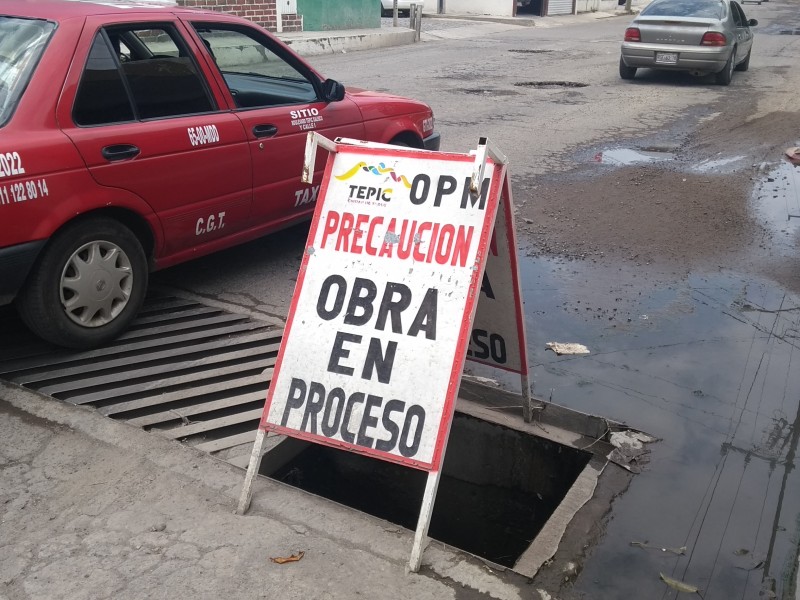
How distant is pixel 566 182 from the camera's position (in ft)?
28.6

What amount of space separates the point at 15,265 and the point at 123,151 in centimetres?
88

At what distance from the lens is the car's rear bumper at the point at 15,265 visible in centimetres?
419

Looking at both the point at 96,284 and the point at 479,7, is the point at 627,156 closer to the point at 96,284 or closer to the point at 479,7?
the point at 96,284

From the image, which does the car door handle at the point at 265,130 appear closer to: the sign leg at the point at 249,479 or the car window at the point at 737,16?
the sign leg at the point at 249,479

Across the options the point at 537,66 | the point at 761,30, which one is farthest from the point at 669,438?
the point at 761,30

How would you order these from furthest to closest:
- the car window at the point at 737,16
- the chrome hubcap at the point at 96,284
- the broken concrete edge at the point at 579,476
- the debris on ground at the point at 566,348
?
the car window at the point at 737,16 → the debris on ground at the point at 566,348 → the chrome hubcap at the point at 96,284 → the broken concrete edge at the point at 579,476

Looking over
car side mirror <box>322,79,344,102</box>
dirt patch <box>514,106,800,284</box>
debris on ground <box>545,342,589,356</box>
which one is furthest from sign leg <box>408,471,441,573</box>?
dirt patch <box>514,106,800,284</box>

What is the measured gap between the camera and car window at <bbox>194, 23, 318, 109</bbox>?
19.0ft

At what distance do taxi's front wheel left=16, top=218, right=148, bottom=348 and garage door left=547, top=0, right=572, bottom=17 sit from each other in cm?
3410

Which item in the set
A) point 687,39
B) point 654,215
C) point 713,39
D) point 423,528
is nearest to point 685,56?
point 687,39

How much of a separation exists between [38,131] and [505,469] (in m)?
2.93

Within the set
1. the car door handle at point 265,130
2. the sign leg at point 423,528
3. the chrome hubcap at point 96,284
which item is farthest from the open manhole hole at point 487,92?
the sign leg at point 423,528

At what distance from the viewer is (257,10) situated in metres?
19.7

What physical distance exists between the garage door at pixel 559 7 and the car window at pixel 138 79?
33.2 meters
